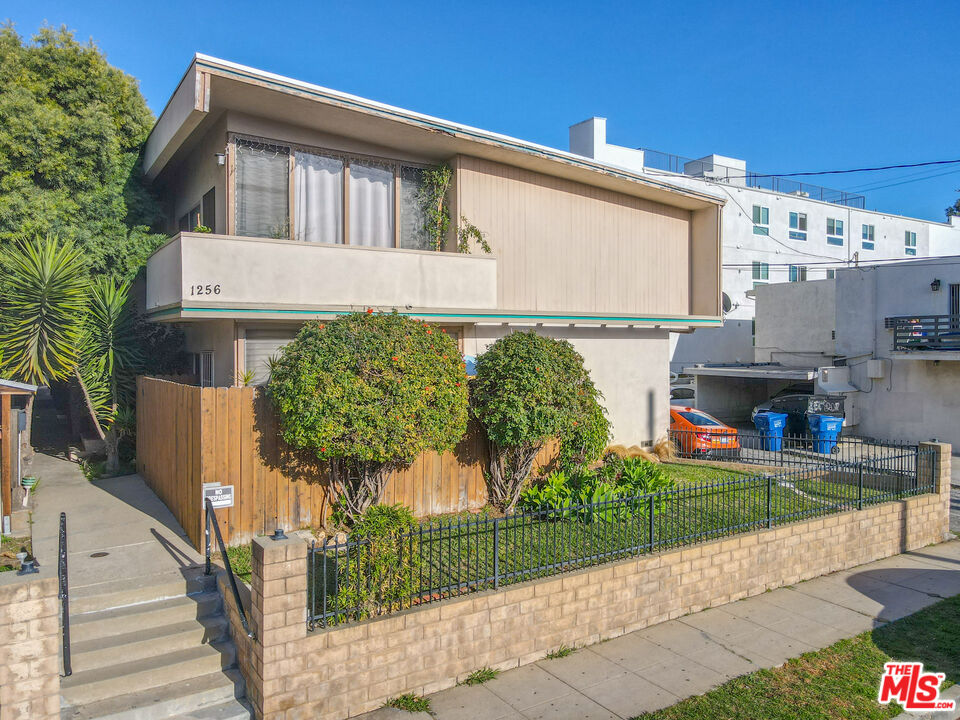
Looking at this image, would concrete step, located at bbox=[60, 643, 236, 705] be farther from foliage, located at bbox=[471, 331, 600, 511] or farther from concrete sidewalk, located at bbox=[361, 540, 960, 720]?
foliage, located at bbox=[471, 331, 600, 511]

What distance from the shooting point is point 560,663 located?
740 centimetres

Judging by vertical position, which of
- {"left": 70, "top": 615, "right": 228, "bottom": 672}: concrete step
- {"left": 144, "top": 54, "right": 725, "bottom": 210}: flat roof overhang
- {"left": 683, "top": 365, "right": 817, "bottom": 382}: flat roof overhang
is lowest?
{"left": 70, "top": 615, "right": 228, "bottom": 672}: concrete step

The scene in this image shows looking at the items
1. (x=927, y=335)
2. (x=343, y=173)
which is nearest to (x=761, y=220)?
(x=927, y=335)

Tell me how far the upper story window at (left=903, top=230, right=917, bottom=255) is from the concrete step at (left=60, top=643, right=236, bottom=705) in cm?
4411

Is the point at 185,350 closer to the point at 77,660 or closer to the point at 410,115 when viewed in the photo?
the point at 410,115

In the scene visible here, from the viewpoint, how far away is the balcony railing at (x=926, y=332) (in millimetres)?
21469

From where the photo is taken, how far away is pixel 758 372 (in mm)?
24297

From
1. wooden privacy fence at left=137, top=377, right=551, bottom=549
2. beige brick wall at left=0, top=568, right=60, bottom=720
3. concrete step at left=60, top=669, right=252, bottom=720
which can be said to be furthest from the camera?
wooden privacy fence at left=137, top=377, right=551, bottom=549

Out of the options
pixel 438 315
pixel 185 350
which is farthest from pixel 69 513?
pixel 438 315

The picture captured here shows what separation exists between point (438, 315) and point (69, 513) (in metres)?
6.29

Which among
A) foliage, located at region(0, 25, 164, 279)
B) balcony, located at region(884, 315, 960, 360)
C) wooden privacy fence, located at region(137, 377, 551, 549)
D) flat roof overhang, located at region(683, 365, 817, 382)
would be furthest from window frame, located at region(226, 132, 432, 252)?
balcony, located at region(884, 315, 960, 360)

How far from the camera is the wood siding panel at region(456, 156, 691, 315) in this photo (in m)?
13.9

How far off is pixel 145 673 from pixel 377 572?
7.08 feet

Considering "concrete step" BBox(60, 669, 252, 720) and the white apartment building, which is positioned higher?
the white apartment building
